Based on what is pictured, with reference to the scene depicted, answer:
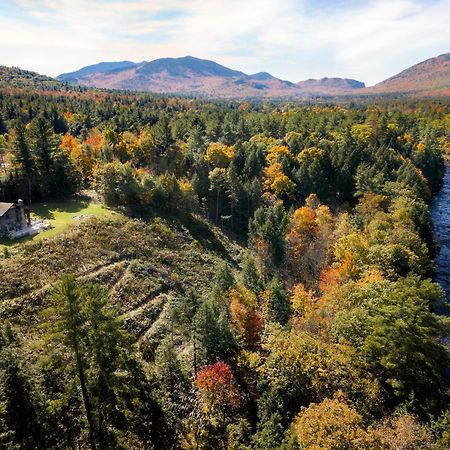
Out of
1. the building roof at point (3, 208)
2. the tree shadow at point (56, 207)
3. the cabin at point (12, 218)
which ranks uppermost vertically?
the building roof at point (3, 208)

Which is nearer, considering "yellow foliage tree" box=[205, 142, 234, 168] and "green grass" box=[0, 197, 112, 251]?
"green grass" box=[0, 197, 112, 251]

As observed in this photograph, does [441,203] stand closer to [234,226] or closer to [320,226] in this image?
[320,226]

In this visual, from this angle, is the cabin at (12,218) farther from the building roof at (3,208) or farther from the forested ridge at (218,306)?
the forested ridge at (218,306)

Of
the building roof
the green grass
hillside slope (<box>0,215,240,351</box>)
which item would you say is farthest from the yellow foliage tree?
the building roof

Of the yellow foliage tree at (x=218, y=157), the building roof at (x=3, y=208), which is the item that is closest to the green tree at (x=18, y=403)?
the building roof at (x=3, y=208)

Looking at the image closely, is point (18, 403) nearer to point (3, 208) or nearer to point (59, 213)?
point (3, 208)

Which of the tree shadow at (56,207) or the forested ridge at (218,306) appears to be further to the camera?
the tree shadow at (56,207)

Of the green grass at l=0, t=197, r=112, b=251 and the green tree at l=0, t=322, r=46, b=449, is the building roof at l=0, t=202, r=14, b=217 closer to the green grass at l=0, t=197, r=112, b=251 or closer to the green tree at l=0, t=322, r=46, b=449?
the green grass at l=0, t=197, r=112, b=251
